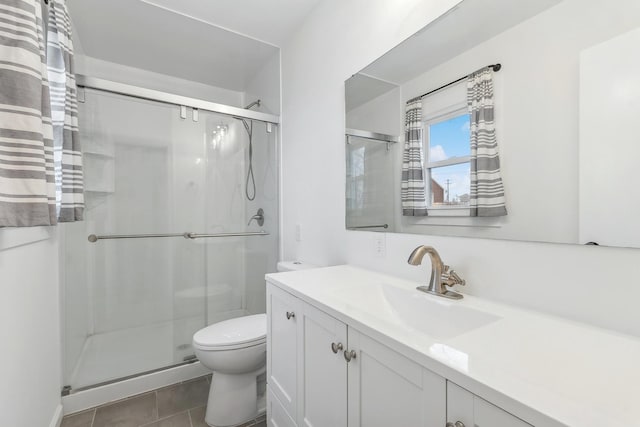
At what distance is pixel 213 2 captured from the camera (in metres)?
1.81

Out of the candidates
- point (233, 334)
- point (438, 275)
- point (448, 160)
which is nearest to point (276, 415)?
point (233, 334)

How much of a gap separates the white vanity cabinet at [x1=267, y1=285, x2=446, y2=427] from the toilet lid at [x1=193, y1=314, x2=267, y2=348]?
286 mm

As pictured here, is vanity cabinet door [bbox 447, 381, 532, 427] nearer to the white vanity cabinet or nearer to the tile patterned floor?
the white vanity cabinet

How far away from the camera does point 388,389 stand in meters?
0.68

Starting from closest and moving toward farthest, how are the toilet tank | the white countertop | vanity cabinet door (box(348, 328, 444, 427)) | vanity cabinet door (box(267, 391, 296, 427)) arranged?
the white countertop < vanity cabinet door (box(348, 328, 444, 427)) < vanity cabinet door (box(267, 391, 296, 427)) < the toilet tank

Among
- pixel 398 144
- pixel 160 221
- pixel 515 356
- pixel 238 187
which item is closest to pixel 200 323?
pixel 160 221

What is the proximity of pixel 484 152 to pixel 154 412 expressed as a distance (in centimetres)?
210

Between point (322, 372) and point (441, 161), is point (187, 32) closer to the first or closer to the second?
point (441, 161)

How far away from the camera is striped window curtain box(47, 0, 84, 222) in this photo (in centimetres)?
126

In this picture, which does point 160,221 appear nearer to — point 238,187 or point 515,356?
point 238,187

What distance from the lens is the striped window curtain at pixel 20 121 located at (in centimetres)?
72

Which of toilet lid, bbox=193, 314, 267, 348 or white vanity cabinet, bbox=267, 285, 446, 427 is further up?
white vanity cabinet, bbox=267, 285, 446, 427

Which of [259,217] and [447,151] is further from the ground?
[447,151]

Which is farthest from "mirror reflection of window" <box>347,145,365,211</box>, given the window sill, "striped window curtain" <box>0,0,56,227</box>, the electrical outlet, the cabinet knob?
"striped window curtain" <box>0,0,56,227</box>
